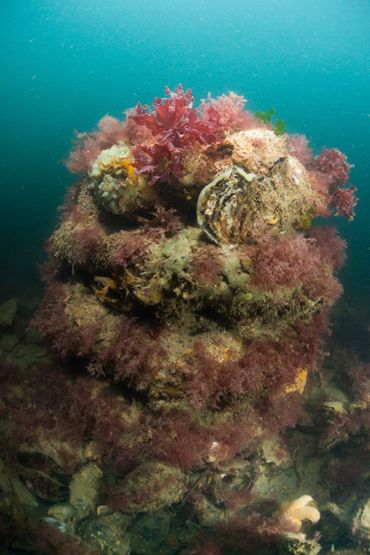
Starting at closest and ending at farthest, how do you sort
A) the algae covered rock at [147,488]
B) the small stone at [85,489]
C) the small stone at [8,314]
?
the algae covered rock at [147,488] < the small stone at [85,489] < the small stone at [8,314]

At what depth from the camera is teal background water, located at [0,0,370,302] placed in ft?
88.7

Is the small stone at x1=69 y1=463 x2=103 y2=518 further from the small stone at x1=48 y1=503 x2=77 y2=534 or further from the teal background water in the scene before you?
the teal background water

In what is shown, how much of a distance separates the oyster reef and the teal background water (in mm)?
12371

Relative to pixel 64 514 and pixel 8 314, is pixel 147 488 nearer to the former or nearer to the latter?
pixel 64 514

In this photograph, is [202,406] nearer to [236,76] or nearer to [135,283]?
[135,283]

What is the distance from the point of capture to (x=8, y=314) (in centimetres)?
995

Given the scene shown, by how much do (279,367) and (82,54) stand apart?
99.9 m

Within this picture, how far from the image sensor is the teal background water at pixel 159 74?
1064 inches

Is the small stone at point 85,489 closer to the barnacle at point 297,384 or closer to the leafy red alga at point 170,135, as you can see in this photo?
the barnacle at point 297,384

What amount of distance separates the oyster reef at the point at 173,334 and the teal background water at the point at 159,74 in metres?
12.4

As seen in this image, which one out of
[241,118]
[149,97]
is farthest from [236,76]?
[241,118]

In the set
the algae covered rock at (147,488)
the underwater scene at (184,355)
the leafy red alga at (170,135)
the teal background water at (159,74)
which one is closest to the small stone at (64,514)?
the underwater scene at (184,355)

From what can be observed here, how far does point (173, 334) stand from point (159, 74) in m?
80.0

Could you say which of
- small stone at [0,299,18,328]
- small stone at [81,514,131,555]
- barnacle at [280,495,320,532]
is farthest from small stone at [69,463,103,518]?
small stone at [0,299,18,328]
